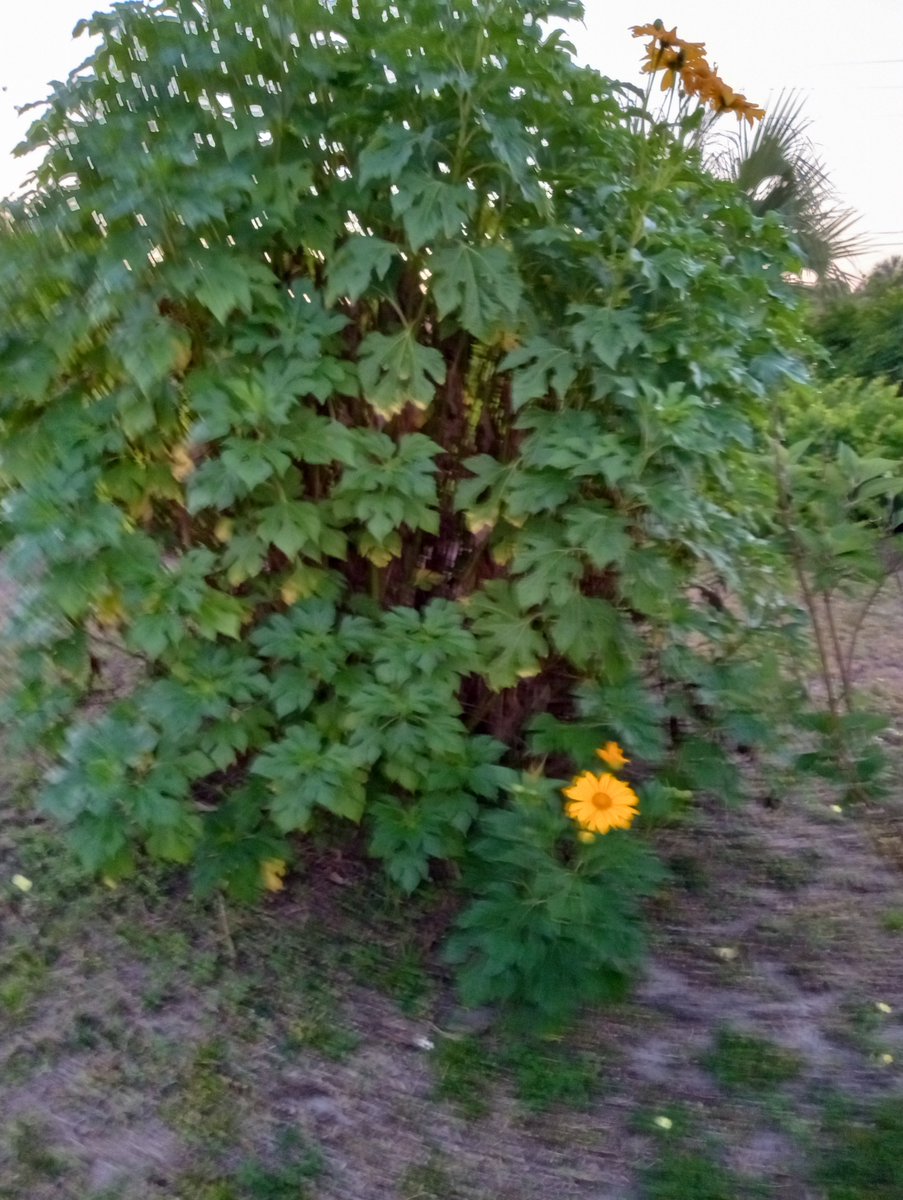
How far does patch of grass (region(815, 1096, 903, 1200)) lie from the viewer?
6.95 ft

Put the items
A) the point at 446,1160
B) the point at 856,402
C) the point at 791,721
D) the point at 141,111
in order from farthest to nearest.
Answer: the point at 856,402
the point at 791,721
the point at 141,111
the point at 446,1160

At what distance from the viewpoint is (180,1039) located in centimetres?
260

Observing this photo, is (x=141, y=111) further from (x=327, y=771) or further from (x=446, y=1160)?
(x=446, y=1160)

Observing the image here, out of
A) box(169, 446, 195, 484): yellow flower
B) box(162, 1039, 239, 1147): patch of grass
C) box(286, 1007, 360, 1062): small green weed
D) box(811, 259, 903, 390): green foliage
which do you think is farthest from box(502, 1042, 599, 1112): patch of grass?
box(811, 259, 903, 390): green foliage

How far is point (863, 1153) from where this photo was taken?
2191 millimetres

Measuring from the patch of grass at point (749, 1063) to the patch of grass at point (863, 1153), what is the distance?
0.43 feet

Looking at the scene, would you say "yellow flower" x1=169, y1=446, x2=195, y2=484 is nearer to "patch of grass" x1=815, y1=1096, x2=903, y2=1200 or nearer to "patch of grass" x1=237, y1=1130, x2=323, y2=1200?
"patch of grass" x1=237, y1=1130, x2=323, y2=1200

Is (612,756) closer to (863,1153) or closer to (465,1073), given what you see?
(465,1073)

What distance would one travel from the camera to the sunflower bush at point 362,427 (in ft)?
7.80

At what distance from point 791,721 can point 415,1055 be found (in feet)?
4.17

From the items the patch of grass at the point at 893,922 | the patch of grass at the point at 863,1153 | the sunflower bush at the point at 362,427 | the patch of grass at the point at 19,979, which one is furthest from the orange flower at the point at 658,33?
the patch of grass at the point at 19,979

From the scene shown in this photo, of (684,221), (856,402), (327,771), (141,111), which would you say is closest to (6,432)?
(141,111)

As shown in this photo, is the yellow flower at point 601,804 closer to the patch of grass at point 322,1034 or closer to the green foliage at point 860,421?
the patch of grass at point 322,1034

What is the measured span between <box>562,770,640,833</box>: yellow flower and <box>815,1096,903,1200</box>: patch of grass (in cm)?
74
